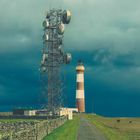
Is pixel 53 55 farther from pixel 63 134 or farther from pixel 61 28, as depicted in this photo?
pixel 63 134

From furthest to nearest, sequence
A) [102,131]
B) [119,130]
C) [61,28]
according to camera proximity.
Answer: [61,28]
[119,130]
[102,131]

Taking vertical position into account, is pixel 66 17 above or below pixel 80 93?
above

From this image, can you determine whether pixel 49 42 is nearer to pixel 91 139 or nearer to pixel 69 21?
pixel 69 21

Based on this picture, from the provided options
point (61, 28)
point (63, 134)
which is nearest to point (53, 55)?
point (61, 28)

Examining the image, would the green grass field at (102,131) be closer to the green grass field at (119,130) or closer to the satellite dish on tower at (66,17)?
the green grass field at (119,130)

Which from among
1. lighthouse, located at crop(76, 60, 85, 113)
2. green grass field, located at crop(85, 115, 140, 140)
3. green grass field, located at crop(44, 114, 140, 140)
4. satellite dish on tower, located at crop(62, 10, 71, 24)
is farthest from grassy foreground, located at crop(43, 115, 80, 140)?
lighthouse, located at crop(76, 60, 85, 113)

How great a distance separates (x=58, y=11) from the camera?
152m

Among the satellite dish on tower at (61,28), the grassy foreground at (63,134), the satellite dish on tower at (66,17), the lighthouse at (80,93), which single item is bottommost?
the grassy foreground at (63,134)

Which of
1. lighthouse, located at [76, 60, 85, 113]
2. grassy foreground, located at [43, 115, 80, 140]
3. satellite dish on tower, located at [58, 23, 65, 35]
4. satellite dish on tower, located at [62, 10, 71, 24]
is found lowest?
grassy foreground, located at [43, 115, 80, 140]

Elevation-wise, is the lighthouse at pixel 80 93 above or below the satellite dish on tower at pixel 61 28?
below

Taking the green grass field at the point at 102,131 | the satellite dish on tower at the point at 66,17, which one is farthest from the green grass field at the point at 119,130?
the satellite dish on tower at the point at 66,17

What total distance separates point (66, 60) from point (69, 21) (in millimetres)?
13138

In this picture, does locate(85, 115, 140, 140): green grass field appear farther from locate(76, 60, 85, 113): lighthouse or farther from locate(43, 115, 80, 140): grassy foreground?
locate(76, 60, 85, 113): lighthouse

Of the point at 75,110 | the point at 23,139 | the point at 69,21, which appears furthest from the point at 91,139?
the point at 75,110
